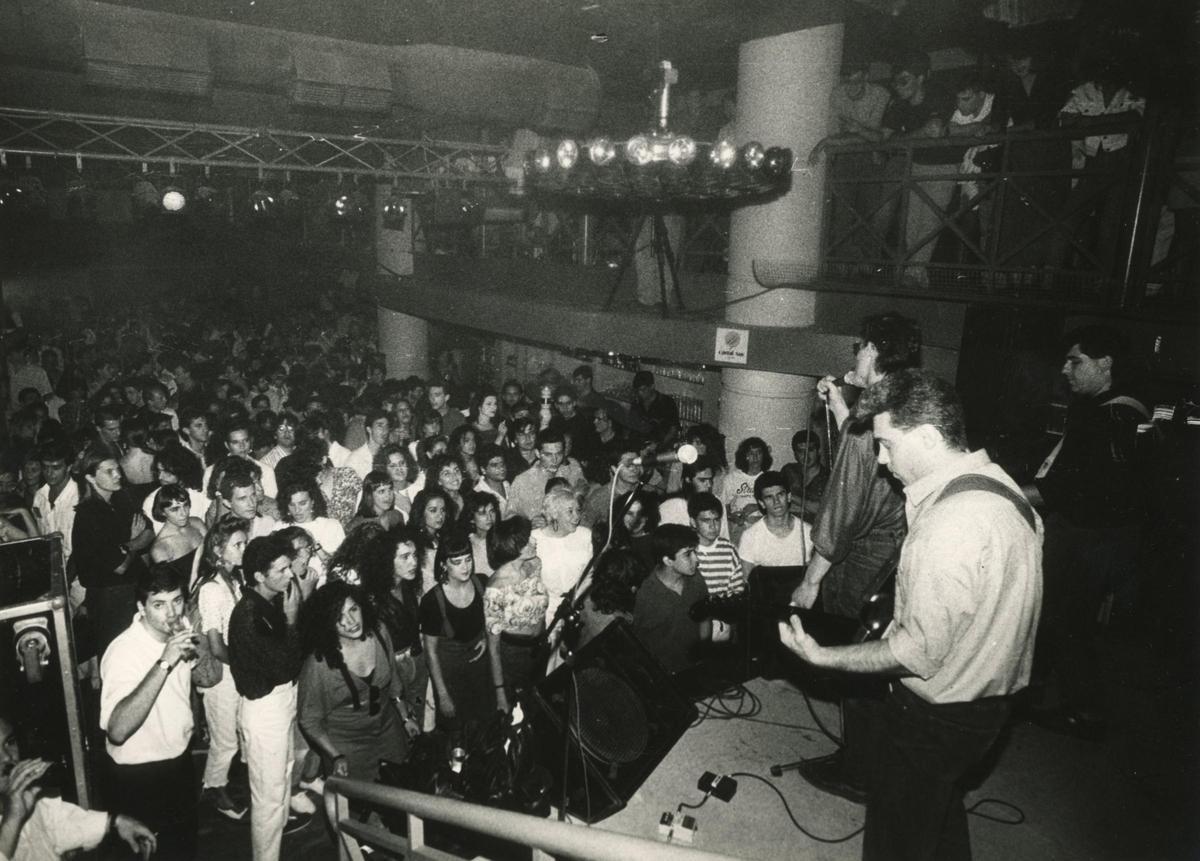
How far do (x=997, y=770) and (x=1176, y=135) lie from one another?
172 inches

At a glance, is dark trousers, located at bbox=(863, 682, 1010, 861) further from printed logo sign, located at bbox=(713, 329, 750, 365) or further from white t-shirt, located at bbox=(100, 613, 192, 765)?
printed logo sign, located at bbox=(713, 329, 750, 365)

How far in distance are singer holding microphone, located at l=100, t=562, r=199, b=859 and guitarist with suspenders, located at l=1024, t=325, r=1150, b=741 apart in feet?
12.3

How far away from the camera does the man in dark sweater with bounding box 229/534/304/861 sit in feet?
10.8

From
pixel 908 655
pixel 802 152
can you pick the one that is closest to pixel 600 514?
pixel 908 655

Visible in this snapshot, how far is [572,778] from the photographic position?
2.83m

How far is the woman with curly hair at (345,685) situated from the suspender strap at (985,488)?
249 centimetres

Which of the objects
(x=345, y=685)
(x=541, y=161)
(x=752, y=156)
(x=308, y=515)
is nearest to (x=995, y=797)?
(x=345, y=685)

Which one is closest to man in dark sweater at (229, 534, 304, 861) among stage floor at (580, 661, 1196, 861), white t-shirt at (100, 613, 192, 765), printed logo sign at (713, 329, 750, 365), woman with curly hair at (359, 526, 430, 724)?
white t-shirt at (100, 613, 192, 765)

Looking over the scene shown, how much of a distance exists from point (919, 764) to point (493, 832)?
1322 millimetres

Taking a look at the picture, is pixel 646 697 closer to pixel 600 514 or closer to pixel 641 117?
pixel 600 514

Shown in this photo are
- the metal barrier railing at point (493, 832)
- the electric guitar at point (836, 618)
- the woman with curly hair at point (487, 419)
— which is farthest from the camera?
the woman with curly hair at point (487, 419)

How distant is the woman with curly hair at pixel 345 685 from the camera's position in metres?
3.26

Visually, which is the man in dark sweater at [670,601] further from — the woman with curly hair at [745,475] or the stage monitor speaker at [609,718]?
the woman with curly hair at [745,475]

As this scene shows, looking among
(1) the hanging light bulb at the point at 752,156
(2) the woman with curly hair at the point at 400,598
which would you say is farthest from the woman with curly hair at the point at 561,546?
(1) the hanging light bulb at the point at 752,156
